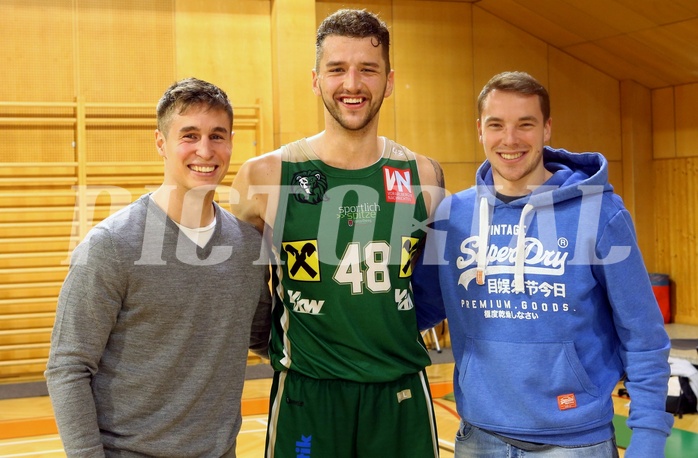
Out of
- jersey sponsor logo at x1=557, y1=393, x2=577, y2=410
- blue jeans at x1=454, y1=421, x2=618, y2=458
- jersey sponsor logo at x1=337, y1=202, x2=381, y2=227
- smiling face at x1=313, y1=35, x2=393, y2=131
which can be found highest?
smiling face at x1=313, y1=35, x2=393, y2=131

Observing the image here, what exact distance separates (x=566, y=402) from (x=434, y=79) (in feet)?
23.3

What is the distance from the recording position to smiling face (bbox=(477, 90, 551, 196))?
228cm

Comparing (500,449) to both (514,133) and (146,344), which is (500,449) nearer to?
(514,133)

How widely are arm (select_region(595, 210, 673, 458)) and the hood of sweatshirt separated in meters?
0.14

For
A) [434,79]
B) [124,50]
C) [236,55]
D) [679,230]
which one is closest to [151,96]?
[124,50]

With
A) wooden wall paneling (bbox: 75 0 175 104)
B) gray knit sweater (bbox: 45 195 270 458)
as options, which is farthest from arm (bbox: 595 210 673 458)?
wooden wall paneling (bbox: 75 0 175 104)

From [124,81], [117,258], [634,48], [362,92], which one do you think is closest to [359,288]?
[362,92]

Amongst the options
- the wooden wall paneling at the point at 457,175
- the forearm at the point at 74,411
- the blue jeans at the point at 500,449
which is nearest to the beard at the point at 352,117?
the blue jeans at the point at 500,449

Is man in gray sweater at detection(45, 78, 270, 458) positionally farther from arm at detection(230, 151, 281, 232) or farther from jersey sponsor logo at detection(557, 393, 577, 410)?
jersey sponsor logo at detection(557, 393, 577, 410)

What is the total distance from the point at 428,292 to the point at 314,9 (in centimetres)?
579

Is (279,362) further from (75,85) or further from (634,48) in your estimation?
(634,48)

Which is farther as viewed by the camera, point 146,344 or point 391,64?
point 391,64

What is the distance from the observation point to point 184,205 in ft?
7.20

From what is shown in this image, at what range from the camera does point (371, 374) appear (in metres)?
2.41
